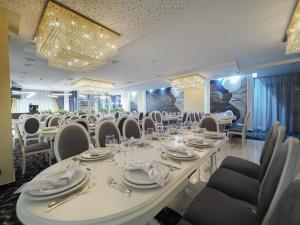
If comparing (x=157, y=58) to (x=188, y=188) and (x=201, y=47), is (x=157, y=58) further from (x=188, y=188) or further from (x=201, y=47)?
(x=188, y=188)

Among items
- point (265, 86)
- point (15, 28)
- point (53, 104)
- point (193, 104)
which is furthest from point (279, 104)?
point (53, 104)

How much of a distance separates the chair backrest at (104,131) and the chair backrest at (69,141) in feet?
0.88

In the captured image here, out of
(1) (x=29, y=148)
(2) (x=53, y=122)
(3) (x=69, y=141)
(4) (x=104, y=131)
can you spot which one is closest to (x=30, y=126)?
(2) (x=53, y=122)

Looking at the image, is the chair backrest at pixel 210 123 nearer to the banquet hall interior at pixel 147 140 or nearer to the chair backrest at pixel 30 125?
the banquet hall interior at pixel 147 140

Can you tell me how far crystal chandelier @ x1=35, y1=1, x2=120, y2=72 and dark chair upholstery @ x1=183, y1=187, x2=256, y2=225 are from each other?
2777 millimetres

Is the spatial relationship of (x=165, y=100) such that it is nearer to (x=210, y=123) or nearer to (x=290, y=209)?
(x=210, y=123)

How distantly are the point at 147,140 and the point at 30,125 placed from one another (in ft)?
14.3

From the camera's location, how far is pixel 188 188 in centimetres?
222

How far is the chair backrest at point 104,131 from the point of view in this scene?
2.10 meters

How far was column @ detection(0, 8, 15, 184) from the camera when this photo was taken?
94.7 inches

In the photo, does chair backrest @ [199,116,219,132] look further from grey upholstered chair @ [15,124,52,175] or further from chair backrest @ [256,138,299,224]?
grey upholstered chair @ [15,124,52,175]

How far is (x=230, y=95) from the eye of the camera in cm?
766

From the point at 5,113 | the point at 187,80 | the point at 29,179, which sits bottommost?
the point at 29,179

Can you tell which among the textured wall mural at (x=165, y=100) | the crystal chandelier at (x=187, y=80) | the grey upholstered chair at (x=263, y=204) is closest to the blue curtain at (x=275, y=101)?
the crystal chandelier at (x=187, y=80)
